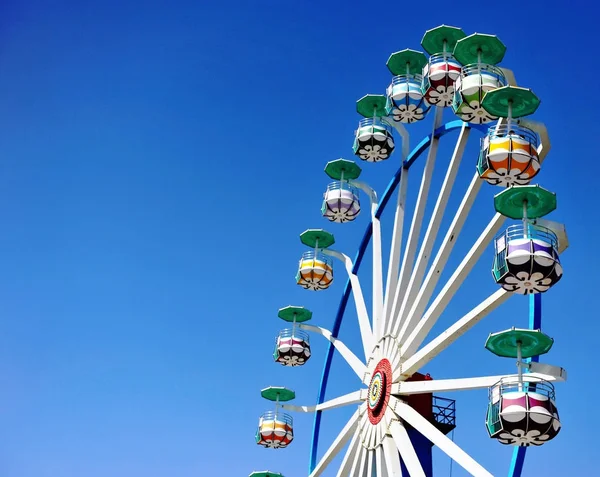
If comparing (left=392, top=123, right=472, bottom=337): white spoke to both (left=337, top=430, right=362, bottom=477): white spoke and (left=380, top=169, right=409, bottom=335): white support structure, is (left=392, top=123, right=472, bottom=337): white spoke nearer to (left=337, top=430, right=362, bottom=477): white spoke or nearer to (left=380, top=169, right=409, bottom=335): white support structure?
(left=380, top=169, right=409, bottom=335): white support structure

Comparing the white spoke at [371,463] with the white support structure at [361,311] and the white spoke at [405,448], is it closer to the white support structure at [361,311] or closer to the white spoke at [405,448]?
the white spoke at [405,448]

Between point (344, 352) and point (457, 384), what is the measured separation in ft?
19.5

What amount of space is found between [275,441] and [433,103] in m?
8.92

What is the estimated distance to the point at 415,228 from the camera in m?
17.8

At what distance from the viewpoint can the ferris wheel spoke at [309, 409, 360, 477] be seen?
18127 mm

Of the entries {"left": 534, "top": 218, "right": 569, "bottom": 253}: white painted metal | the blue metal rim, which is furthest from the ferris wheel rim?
{"left": 534, "top": 218, "right": 569, "bottom": 253}: white painted metal

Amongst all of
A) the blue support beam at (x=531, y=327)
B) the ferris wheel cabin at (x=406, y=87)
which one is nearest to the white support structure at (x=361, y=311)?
the ferris wheel cabin at (x=406, y=87)

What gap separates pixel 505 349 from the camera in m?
12.5

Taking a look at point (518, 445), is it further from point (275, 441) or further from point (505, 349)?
point (275, 441)

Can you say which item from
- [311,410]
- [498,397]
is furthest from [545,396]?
[311,410]

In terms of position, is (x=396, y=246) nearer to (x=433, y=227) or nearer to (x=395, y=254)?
(x=395, y=254)

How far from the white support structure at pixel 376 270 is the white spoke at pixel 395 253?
0.78 ft

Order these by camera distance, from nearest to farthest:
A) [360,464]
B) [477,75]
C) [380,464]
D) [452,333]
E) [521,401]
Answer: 1. [521,401]
2. [452,333]
3. [477,75]
4. [380,464]
5. [360,464]

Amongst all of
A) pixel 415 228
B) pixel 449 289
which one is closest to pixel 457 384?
pixel 449 289
